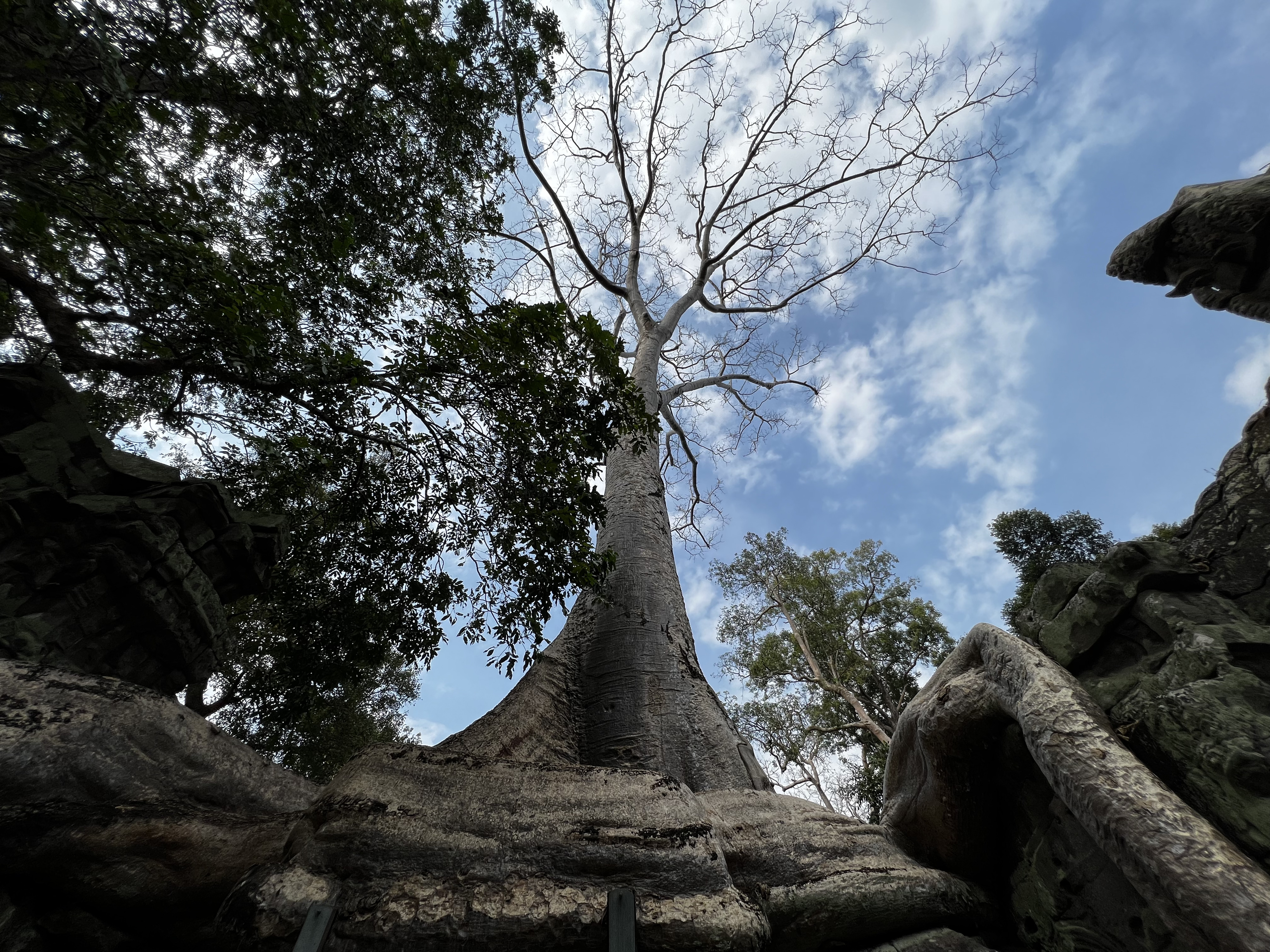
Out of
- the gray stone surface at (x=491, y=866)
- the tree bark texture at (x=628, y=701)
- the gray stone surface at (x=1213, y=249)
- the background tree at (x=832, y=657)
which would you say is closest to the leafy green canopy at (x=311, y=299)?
the tree bark texture at (x=628, y=701)

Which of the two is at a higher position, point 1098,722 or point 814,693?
point 814,693

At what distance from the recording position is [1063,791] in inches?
61.7

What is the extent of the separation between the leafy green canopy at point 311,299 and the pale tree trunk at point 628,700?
0.36 m

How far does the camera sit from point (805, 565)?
13.9m

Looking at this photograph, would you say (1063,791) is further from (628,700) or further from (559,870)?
(628,700)

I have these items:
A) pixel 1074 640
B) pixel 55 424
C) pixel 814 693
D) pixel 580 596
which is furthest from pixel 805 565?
pixel 55 424

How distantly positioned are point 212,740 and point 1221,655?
11.4ft

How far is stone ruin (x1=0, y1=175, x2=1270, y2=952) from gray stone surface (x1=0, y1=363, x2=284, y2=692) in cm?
7

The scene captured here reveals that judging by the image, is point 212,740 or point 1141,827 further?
point 212,740

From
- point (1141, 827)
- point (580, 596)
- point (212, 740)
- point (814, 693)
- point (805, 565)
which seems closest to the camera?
point (1141, 827)

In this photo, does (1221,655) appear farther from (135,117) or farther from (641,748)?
(135,117)

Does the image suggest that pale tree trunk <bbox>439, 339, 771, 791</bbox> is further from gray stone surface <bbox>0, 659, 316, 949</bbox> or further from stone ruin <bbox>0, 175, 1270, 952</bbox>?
gray stone surface <bbox>0, 659, 316, 949</bbox>

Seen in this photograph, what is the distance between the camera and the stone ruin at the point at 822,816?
1494 mm

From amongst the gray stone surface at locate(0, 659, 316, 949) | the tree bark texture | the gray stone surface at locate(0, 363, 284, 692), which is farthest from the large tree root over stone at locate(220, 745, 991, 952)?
the gray stone surface at locate(0, 363, 284, 692)
